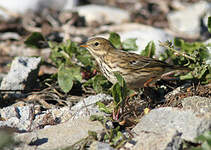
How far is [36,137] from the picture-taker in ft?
12.2

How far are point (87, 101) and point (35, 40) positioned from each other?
192 centimetres

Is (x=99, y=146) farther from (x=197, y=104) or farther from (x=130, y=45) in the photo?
(x=130, y=45)

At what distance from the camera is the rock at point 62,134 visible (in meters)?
3.66

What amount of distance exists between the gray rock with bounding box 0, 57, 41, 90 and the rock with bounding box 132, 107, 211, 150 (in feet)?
7.56

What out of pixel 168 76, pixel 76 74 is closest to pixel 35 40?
pixel 76 74

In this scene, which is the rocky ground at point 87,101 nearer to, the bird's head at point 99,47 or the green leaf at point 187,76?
the green leaf at point 187,76

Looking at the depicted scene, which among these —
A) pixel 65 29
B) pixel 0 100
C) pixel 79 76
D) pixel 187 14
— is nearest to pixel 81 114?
pixel 79 76

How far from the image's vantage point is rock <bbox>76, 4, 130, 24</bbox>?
9.87 m

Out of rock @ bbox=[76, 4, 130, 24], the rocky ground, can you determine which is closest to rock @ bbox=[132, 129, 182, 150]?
the rocky ground

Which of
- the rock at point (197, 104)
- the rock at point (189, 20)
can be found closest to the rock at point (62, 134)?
the rock at point (197, 104)

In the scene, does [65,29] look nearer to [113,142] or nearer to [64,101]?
[64,101]

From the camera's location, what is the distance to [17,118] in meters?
4.33

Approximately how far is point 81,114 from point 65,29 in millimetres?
4461

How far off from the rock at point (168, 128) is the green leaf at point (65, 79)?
1.77m
